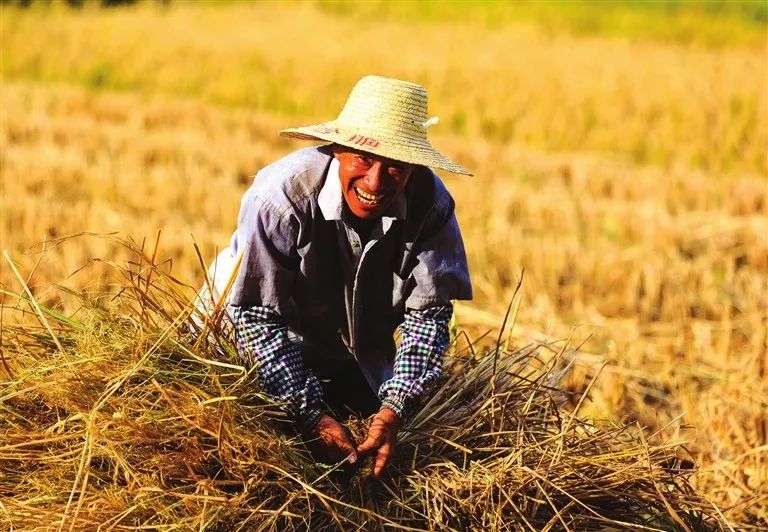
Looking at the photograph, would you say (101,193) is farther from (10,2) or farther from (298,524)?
(10,2)

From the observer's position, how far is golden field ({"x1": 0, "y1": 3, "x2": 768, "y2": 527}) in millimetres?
4238

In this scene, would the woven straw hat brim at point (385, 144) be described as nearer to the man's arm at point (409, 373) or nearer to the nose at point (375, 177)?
the nose at point (375, 177)

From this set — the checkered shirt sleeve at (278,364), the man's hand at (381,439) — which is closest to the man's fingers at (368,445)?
the man's hand at (381,439)

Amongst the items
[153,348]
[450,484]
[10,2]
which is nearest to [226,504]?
[153,348]

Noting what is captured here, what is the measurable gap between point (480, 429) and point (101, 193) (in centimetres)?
408

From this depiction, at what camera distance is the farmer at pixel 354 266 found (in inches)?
92.6

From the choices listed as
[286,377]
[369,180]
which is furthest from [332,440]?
[369,180]

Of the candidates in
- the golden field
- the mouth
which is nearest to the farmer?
the mouth

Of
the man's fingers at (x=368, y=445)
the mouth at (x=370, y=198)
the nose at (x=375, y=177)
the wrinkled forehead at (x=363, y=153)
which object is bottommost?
the man's fingers at (x=368, y=445)

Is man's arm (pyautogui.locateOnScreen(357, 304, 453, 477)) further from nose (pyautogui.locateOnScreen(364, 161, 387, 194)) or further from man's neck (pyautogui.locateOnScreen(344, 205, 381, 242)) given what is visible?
nose (pyautogui.locateOnScreen(364, 161, 387, 194))

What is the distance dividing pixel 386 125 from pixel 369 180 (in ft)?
0.42

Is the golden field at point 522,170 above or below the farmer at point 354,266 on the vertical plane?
below

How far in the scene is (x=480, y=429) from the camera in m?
2.55

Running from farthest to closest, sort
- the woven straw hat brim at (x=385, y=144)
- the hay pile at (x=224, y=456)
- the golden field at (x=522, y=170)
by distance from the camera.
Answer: the golden field at (x=522, y=170) < the woven straw hat brim at (x=385, y=144) < the hay pile at (x=224, y=456)
